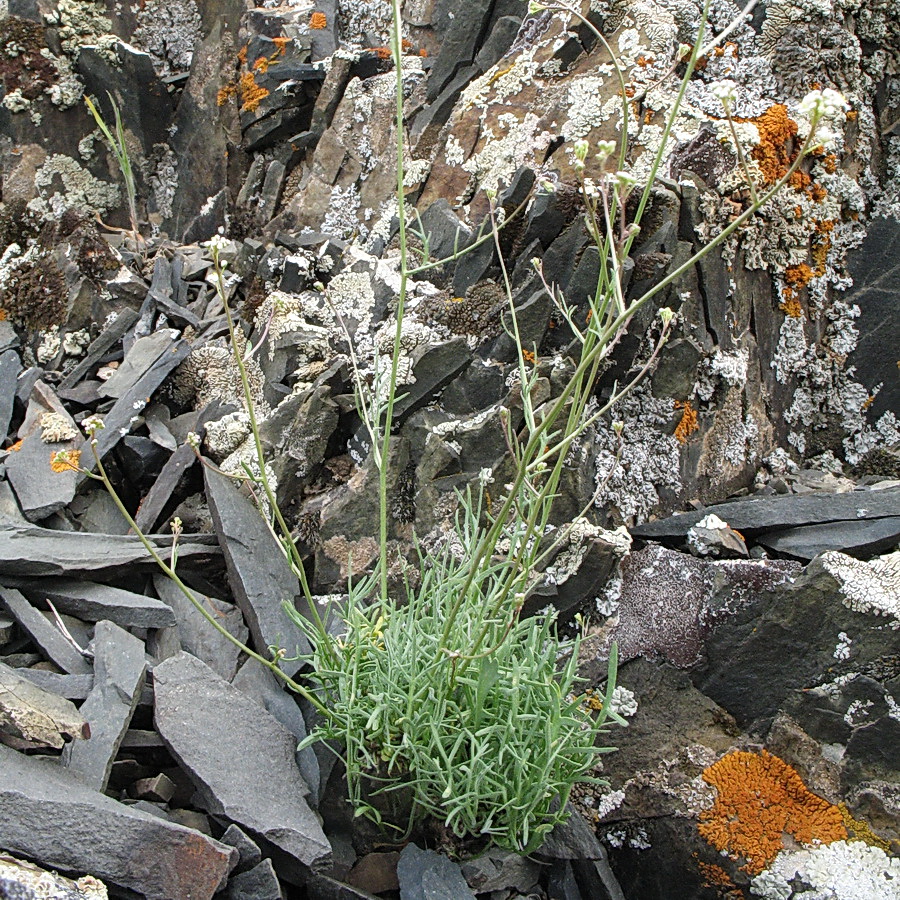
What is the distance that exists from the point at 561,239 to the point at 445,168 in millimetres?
1162

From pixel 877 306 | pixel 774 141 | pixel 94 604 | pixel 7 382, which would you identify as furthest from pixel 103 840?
pixel 877 306

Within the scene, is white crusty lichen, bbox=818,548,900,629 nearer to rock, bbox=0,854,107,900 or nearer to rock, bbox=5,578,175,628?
rock, bbox=5,578,175,628

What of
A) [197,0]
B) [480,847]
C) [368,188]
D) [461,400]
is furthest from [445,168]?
[480,847]

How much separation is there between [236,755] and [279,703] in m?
0.32

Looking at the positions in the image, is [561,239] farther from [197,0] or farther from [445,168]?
[197,0]

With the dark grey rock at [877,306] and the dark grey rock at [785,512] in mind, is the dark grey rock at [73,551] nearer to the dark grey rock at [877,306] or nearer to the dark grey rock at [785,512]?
the dark grey rock at [785,512]

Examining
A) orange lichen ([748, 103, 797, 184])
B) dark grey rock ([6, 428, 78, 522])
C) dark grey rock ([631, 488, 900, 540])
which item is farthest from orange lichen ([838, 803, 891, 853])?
dark grey rock ([6, 428, 78, 522])

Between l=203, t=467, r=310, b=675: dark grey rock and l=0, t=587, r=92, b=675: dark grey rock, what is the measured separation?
0.61 m

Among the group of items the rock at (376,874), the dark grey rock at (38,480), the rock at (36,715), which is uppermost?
the dark grey rock at (38,480)

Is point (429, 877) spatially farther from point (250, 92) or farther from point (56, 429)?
point (250, 92)

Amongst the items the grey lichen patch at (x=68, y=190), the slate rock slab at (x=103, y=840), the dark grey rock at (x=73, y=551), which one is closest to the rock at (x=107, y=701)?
the slate rock slab at (x=103, y=840)

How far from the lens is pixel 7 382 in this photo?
4.40 metres

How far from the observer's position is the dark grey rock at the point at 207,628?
3328mm

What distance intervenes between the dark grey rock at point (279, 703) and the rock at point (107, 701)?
0.30 meters
